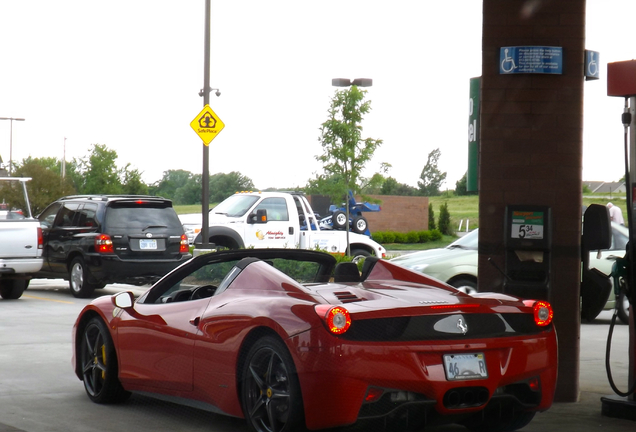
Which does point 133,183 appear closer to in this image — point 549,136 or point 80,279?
point 80,279

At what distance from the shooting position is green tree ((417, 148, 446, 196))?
8969 cm

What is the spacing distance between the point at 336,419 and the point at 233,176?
74.2 meters

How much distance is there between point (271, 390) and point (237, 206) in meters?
17.9

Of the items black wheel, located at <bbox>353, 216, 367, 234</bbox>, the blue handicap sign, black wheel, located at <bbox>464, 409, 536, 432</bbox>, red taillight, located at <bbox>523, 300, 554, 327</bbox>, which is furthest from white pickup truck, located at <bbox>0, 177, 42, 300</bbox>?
black wheel, located at <bbox>353, 216, 367, 234</bbox>

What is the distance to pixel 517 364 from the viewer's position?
17.6 feet

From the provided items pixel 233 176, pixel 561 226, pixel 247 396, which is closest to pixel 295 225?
pixel 561 226

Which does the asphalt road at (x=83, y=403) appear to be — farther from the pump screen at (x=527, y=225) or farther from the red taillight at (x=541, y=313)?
the pump screen at (x=527, y=225)

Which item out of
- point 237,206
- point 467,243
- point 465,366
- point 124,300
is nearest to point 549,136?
point 465,366

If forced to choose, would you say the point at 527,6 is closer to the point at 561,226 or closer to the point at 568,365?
the point at 561,226

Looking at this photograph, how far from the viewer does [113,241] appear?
1645cm

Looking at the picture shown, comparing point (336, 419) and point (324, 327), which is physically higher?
point (324, 327)

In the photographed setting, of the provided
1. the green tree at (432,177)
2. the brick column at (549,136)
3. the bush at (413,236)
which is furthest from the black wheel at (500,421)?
the green tree at (432,177)

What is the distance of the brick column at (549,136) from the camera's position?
7.37 metres

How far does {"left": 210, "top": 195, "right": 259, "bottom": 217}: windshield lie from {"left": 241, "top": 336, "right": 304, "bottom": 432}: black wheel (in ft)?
56.7
